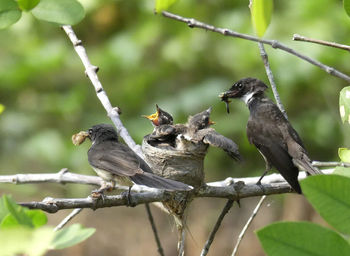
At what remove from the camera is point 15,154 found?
28.1 feet

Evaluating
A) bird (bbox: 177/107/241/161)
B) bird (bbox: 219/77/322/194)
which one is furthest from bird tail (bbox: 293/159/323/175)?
bird (bbox: 177/107/241/161)

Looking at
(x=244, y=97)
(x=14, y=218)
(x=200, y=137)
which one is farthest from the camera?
(x=244, y=97)

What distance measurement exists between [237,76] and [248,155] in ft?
3.53

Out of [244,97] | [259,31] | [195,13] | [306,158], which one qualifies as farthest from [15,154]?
[259,31]

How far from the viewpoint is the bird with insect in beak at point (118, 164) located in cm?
308

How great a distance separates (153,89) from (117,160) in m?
5.08

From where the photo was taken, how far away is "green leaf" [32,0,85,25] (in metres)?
1.35

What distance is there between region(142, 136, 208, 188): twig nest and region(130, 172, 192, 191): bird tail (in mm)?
529

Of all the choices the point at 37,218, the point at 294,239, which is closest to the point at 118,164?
the point at 37,218

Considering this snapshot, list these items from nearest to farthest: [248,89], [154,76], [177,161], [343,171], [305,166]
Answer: [343,171], [305,166], [177,161], [248,89], [154,76]

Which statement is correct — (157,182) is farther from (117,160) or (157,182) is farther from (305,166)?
(305,166)

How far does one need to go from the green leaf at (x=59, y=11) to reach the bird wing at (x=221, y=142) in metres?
2.00

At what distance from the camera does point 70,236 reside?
1.01m

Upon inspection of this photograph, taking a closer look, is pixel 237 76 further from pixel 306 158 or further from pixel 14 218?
pixel 14 218
